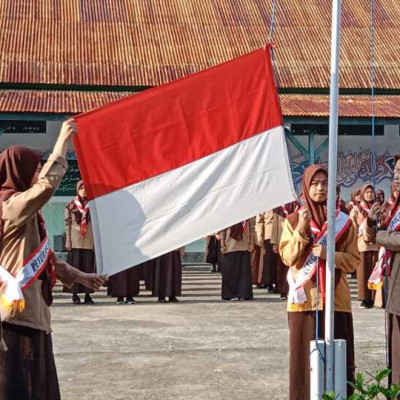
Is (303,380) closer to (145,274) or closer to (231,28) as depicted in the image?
(145,274)

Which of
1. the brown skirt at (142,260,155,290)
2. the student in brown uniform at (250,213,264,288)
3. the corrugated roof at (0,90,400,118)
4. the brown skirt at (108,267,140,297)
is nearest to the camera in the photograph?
the brown skirt at (108,267,140,297)

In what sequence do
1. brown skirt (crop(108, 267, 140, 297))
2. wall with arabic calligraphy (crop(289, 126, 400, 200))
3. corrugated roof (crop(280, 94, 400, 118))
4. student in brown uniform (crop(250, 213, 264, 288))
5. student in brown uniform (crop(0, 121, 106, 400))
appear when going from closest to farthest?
student in brown uniform (crop(0, 121, 106, 400))
brown skirt (crop(108, 267, 140, 297))
student in brown uniform (crop(250, 213, 264, 288))
corrugated roof (crop(280, 94, 400, 118))
wall with arabic calligraphy (crop(289, 126, 400, 200))

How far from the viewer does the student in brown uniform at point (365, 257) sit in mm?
12234

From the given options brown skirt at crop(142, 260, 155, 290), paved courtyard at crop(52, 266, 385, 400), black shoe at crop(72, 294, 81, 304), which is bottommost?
paved courtyard at crop(52, 266, 385, 400)

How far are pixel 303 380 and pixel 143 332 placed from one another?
4045 millimetres

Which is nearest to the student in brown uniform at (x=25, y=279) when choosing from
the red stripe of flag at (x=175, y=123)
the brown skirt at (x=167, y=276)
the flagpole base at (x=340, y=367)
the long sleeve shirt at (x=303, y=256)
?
the red stripe of flag at (x=175, y=123)

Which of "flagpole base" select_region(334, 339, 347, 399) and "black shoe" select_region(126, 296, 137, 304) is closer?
"flagpole base" select_region(334, 339, 347, 399)

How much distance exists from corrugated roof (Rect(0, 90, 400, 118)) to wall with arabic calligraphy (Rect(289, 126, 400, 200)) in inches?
42.0

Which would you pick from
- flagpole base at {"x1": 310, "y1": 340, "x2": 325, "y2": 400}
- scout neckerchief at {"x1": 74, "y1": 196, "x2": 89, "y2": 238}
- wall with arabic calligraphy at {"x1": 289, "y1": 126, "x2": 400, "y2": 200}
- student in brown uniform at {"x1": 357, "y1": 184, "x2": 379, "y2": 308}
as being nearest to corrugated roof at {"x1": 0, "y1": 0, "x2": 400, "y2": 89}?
wall with arabic calligraphy at {"x1": 289, "y1": 126, "x2": 400, "y2": 200}

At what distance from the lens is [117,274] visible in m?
12.5

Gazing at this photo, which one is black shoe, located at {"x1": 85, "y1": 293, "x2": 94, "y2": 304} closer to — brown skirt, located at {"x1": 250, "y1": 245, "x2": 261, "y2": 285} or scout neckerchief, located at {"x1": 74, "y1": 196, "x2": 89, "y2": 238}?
scout neckerchief, located at {"x1": 74, "y1": 196, "x2": 89, "y2": 238}

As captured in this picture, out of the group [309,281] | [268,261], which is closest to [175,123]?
[309,281]

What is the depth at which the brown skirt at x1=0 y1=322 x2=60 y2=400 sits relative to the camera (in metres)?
4.53

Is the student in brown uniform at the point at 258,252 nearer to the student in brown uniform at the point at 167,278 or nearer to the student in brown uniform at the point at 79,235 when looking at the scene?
the student in brown uniform at the point at 167,278
